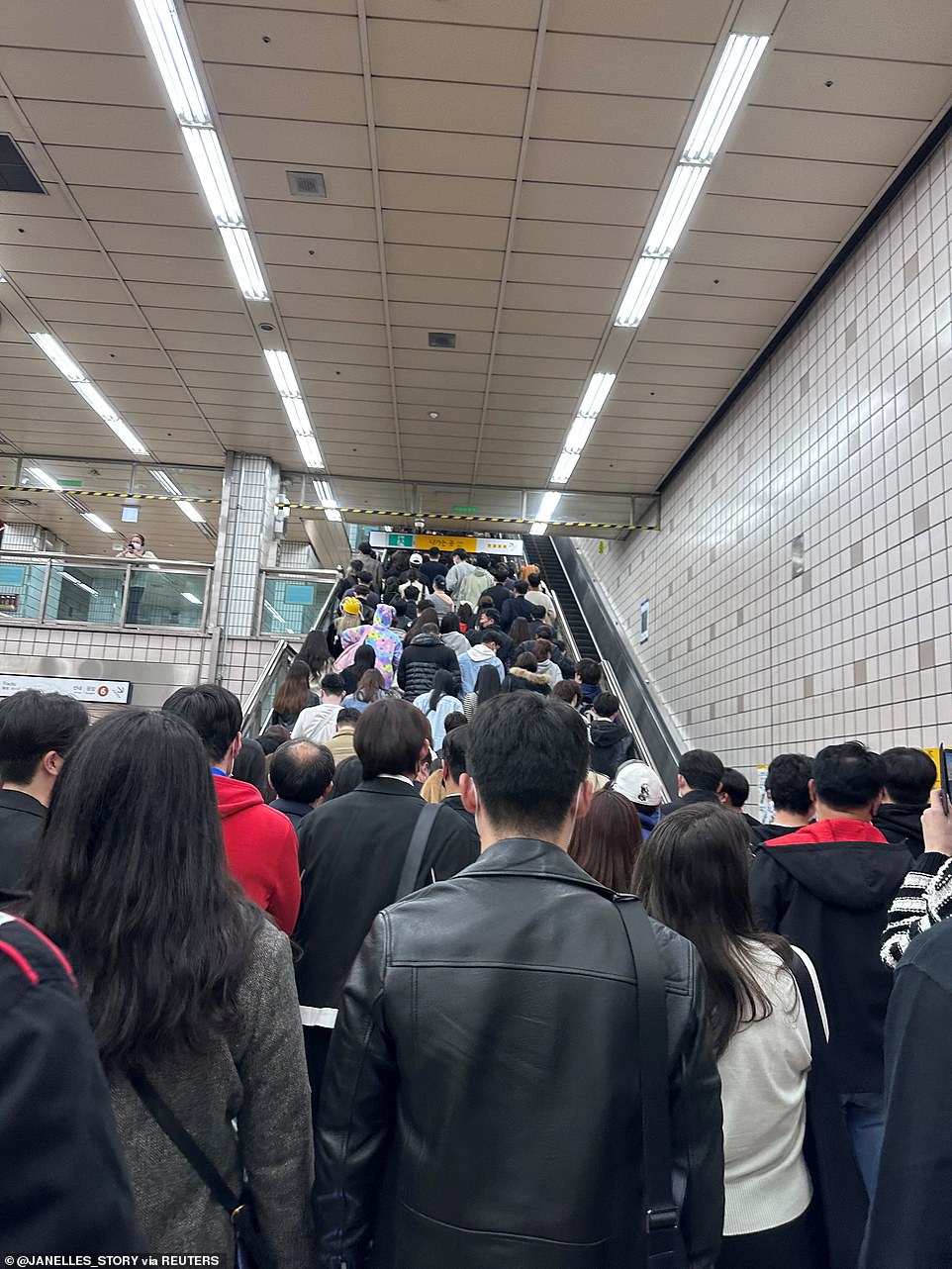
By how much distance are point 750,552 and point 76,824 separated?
30.0ft

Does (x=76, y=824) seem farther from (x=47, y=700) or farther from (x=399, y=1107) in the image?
(x=47, y=700)

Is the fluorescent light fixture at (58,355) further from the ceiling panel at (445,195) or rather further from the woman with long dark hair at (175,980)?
the woman with long dark hair at (175,980)

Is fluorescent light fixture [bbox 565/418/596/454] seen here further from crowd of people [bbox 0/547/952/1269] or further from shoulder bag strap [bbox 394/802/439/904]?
crowd of people [bbox 0/547/952/1269]

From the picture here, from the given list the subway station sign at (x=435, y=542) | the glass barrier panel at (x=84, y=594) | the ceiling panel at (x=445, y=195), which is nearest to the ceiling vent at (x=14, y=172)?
the ceiling panel at (x=445, y=195)

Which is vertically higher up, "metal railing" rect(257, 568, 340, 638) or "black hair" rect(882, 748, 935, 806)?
"metal railing" rect(257, 568, 340, 638)

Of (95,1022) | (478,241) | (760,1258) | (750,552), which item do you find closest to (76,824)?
(95,1022)

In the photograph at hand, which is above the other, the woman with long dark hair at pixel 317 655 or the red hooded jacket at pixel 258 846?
the woman with long dark hair at pixel 317 655

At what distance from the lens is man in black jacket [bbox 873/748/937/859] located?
316 centimetres

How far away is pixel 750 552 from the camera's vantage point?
379 inches

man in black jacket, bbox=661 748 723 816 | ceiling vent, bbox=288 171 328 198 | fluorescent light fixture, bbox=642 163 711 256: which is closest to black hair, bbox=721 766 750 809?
man in black jacket, bbox=661 748 723 816

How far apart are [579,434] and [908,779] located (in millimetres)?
9047

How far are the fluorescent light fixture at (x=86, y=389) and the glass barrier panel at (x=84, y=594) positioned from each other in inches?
87.6

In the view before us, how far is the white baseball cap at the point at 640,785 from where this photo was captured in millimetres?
3656

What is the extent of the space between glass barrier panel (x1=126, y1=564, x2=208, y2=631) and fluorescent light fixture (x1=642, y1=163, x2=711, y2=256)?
7226 millimetres
